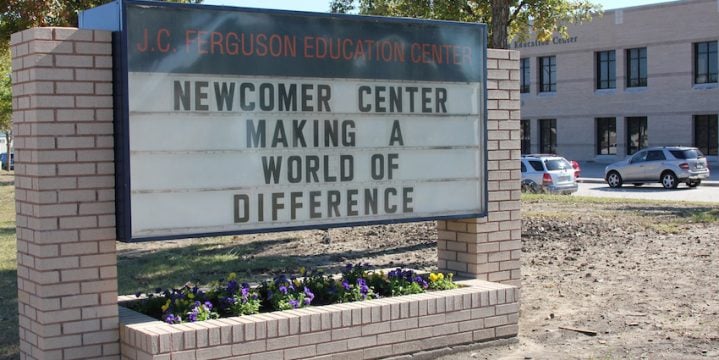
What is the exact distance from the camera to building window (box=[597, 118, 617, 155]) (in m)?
52.8

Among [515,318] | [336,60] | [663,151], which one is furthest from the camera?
[663,151]

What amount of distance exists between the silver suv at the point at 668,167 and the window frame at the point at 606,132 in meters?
18.8

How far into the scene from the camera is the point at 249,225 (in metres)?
6.67

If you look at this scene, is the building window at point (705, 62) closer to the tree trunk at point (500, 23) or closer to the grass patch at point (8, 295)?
the tree trunk at point (500, 23)

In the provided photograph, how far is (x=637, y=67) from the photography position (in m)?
51.5

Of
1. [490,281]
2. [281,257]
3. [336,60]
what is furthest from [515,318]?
[281,257]

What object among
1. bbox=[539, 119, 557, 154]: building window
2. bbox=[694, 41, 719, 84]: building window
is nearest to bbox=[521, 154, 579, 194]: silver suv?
bbox=[694, 41, 719, 84]: building window

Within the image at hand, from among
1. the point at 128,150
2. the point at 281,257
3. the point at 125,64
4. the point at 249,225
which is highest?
the point at 125,64

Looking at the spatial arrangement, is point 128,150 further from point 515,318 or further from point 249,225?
point 515,318

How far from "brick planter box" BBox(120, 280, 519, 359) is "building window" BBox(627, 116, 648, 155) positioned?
46.0 m

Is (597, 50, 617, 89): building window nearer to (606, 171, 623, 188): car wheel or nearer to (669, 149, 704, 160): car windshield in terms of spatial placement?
(606, 171, 623, 188): car wheel

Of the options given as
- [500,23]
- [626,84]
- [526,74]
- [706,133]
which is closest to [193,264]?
[500,23]

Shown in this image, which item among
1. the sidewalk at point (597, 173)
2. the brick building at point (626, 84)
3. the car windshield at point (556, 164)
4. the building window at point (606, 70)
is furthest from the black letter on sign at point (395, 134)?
the building window at point (606, 70)

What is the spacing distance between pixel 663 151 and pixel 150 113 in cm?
2978
